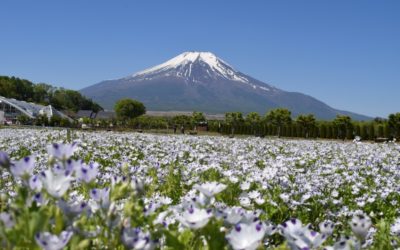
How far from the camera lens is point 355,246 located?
1.89m

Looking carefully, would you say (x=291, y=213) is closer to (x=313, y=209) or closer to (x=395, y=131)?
(x=313, y=209)

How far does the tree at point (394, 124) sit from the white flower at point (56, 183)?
150 feet

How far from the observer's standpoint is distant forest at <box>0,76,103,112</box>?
112m

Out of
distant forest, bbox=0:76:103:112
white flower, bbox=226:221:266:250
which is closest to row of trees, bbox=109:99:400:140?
white flower, bbox=226:221:266:250

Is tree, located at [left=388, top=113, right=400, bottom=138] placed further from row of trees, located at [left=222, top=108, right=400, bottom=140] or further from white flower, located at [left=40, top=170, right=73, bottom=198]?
white flower, located at [left=40, top=170, right=73, bottom=198]

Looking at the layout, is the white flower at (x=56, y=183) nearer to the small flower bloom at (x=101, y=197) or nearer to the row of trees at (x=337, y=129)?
the small flower bloom at (x=101, y=197)

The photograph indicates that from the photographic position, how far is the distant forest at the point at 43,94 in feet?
367

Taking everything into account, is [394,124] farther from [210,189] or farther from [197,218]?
[197,218]

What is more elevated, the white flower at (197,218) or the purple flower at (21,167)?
the purple flower at (21,167)

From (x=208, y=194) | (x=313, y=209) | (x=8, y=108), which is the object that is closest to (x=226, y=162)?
(x=313, y=209)

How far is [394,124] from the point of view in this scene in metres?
45.3

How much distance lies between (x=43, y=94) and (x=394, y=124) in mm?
102146

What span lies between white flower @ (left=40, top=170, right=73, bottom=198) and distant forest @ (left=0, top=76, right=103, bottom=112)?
117 metres

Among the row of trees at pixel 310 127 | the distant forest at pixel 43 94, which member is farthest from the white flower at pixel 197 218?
the distant forest at pixel 43 94
